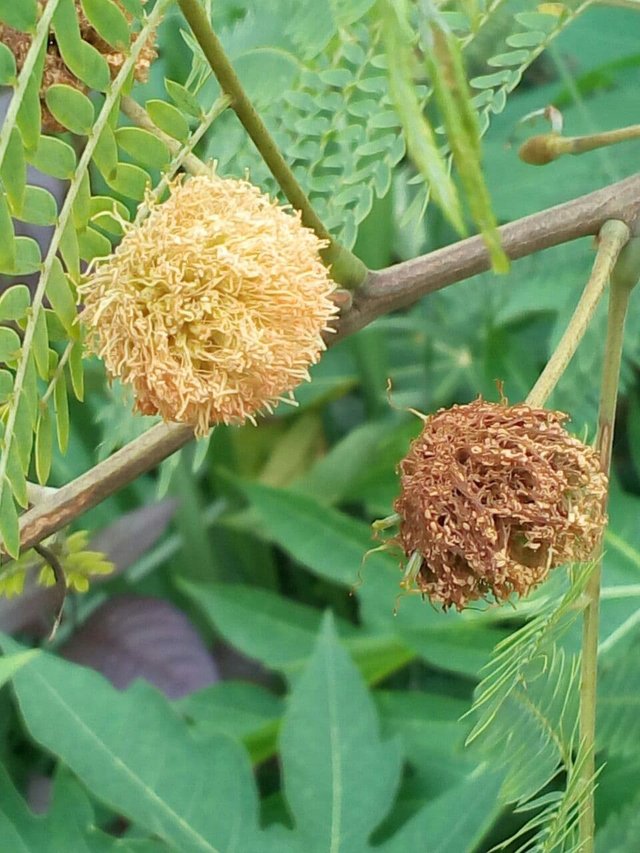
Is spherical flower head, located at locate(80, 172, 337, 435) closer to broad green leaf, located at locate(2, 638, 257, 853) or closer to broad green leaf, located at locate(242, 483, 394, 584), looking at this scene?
broad green leaf, located at locate(2, 638, 257, 853)

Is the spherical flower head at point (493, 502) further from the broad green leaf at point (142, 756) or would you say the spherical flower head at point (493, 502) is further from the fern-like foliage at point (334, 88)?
the broad green leaf at point (142, 756)

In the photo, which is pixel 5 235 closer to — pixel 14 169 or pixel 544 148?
pixel 14 169

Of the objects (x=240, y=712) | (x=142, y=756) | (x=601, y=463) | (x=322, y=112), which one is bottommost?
(x=240, y=712)

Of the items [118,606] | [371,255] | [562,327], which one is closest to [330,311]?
[562,327]

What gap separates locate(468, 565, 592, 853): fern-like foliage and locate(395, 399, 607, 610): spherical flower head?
0.02 metres

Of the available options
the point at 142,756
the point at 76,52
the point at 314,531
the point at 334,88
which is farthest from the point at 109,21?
the point at 314,531

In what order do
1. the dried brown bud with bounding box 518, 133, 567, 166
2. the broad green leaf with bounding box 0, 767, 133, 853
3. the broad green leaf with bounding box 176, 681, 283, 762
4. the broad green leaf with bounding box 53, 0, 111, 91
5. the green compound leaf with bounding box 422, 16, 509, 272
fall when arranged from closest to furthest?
the green compound leaf with bounding box 422, 16, 509, 272 → the broad green leaf with bounding box 53, 0, 111, 91 → the dried brown bud with bounding box 518, 133, 567, 166 → the broad green leaf with bounding box 0, 767, 133, 853 → the broad green leaf with bounding box 176, 681, 283, 762

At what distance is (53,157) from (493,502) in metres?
0.16

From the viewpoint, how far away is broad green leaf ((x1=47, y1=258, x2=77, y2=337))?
0.28 m

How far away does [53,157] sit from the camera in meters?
0.27

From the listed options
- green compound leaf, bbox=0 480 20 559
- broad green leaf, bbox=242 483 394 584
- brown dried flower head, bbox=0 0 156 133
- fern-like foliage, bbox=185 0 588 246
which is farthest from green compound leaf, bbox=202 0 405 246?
broad green leaf, bbox=242 483 394 584

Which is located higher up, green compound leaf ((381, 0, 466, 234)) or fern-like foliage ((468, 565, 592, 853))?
green compound leaf ((381, 0, 466, 234))

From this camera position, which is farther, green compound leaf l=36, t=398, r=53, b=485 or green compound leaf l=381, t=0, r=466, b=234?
green compound leaf l=36, t=398, r=53, b=485

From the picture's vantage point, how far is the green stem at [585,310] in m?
0.30
